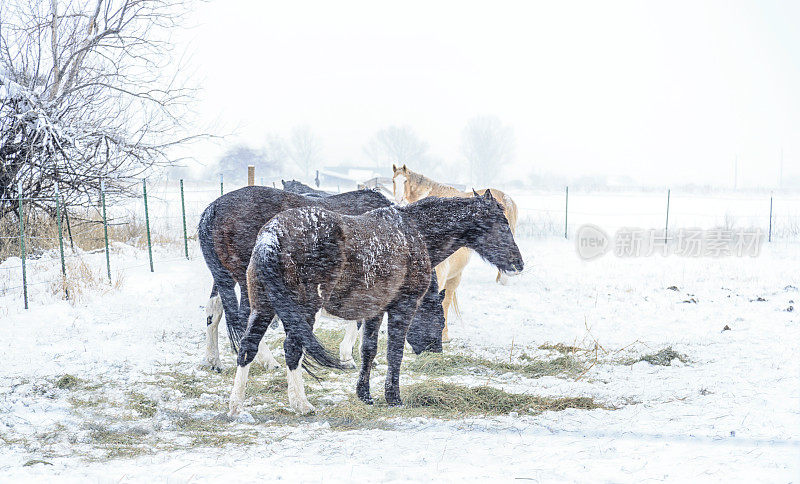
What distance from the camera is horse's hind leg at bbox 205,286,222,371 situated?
562cm

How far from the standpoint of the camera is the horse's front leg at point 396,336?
453cm

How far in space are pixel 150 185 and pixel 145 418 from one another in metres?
10.1

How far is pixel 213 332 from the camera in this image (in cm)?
569

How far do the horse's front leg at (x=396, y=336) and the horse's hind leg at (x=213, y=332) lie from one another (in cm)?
203

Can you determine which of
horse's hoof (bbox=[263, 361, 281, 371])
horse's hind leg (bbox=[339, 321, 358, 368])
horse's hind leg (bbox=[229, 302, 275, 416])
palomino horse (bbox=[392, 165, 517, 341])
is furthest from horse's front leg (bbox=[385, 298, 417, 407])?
palomino horse (bbox=[392, 165, 517, 341])

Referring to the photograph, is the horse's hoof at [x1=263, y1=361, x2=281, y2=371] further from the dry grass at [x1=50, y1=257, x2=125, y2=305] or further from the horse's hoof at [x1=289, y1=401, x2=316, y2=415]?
the dry grass at [x1=50, y1=257, x2=125, y2=305]

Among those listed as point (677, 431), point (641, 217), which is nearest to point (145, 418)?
point (677, 431)

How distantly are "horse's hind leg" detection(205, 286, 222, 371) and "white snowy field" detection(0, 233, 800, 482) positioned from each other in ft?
0.50

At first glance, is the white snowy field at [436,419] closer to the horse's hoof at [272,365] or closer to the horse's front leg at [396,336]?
the horse's hoof at [272,365]

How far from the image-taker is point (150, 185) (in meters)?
13.0

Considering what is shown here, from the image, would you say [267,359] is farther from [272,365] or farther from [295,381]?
[295,381]

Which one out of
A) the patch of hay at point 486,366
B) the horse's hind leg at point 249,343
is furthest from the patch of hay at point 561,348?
the horse's hind leg at point 249,343

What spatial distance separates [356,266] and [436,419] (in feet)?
4.26
